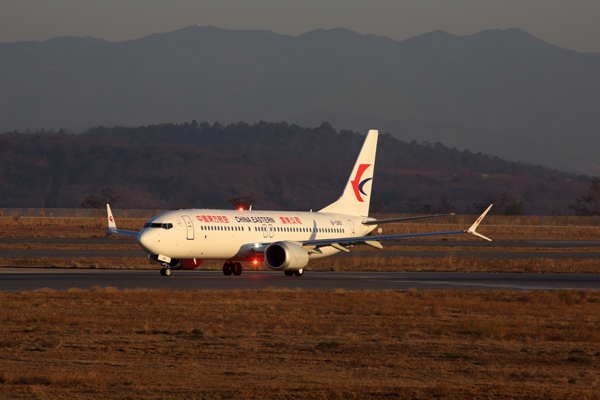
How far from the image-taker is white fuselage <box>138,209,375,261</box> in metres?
37.6

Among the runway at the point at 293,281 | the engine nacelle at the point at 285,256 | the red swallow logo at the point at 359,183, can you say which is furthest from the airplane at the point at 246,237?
the red swallow logo at the point at 359,183

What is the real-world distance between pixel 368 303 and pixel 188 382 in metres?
13.8

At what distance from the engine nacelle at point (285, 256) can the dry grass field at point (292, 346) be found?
38.1 feet

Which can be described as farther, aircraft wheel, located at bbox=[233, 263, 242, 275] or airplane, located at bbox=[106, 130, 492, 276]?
aircraft wheel, located at bbox=[233, 263, 242, 275]

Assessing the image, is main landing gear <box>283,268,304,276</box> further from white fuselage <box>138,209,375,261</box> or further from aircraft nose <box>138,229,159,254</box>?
aircraft nose <box>138,229,159,254</box>

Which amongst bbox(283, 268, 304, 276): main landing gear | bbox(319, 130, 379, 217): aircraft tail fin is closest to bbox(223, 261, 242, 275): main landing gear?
bbox(283, 268, 304, 276): main landing gear

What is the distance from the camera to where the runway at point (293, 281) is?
3244 centimetres

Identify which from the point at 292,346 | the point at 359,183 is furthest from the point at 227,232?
the point at 292,346

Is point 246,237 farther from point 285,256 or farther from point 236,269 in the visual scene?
point 285,256

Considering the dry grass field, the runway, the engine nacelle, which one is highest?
the engine nacelle

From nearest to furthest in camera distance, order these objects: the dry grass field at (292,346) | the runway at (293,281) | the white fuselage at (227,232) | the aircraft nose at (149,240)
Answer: the dry grass field at (292,346)
the runway at (293,281)
the aircraft nose at (149,240)
the white fuselage at (227,232)

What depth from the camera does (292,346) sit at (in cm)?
1734

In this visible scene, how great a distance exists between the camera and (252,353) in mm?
16297

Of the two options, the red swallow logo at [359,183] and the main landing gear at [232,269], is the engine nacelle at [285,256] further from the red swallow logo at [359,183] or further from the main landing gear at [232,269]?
the red swallow logo at [359,183]
